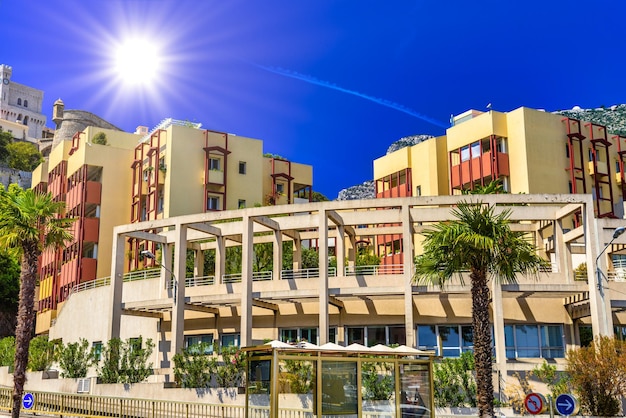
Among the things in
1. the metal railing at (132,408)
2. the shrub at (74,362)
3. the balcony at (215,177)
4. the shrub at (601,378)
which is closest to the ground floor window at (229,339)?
the shrub at (74,362)

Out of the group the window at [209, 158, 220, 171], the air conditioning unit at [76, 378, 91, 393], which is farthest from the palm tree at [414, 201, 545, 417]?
the window at [209, 158, 220, 171]

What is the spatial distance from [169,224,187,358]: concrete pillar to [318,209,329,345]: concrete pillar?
305 inches

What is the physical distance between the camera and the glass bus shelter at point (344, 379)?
1794 cm

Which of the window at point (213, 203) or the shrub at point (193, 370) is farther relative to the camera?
the window at point (213, 203)

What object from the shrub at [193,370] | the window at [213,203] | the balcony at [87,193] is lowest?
the shrub at [193,370]

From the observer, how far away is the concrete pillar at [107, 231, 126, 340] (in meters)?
41.2

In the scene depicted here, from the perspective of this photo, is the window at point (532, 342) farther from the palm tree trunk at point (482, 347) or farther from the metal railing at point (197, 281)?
the metal railing at point (197, 281)

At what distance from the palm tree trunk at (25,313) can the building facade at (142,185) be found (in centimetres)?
2433

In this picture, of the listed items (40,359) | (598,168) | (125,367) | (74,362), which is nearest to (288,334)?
(125,367)

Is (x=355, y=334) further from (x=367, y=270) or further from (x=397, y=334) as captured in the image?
(x=367, y=270)

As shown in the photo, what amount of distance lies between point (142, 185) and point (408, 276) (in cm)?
3037

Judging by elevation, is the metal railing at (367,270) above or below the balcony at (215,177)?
below

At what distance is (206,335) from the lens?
143 ft

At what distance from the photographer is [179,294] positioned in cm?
3916
